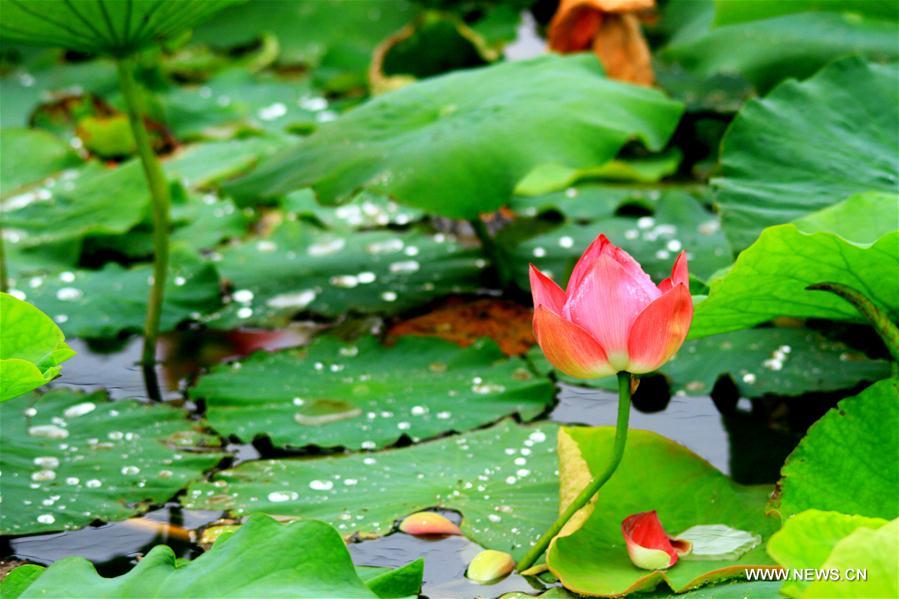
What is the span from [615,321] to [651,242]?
3.00ft

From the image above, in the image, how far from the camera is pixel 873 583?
0.74 meters

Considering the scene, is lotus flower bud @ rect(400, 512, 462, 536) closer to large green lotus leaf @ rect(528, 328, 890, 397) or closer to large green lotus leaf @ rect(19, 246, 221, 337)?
large green lotus leaf @ rect(528, 328, 890, 397)

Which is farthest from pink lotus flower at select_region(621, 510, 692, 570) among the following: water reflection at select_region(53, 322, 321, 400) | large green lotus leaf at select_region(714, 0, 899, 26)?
large green lotus leaf at select_region(714, 0, 899, 26)

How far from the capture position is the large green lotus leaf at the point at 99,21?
51.9 inches

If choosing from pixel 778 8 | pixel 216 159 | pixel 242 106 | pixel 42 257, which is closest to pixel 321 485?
pixel 42 257

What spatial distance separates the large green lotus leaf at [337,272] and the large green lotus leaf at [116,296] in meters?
0.05

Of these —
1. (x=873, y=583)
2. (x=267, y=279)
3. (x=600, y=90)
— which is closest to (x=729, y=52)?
(x=600, y=90)

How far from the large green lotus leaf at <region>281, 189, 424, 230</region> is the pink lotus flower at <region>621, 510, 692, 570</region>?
43.4 inches

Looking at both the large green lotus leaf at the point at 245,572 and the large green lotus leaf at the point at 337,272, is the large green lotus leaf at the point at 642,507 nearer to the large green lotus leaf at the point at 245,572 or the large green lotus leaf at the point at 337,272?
the large green lotus leaf at the point at 245,572

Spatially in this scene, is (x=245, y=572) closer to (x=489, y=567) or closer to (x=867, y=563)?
(x=489, y=567)

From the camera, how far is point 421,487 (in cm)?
117

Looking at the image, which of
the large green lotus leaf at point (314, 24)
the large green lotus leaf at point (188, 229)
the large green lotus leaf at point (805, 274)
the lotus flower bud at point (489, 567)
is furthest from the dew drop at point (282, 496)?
the large green lotus leaf at point (314, 24)

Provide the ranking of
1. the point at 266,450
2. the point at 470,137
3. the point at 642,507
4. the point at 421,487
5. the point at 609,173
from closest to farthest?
the point at 642,507 < the point at 421,487 < the point at 266,450 < the point at 470,137 < the point at 609,173

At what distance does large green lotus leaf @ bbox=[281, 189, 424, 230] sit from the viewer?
200 cm
